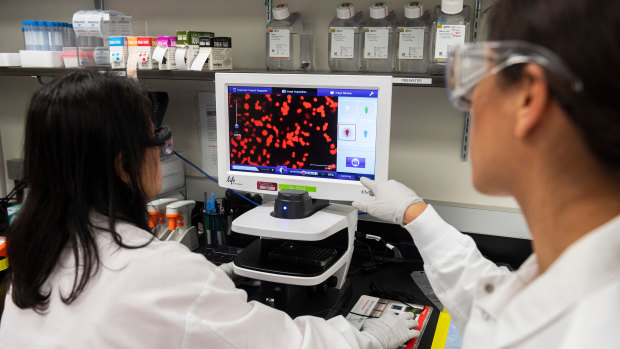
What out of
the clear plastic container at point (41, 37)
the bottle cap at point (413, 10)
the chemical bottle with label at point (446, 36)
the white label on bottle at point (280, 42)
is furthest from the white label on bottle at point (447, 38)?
the clear plastic container at point (41, 37)

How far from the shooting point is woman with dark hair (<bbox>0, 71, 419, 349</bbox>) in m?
0.80

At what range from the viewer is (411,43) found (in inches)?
56.5

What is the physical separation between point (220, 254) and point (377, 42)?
0.82 metres

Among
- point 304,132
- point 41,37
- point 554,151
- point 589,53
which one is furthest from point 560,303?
point 41,37

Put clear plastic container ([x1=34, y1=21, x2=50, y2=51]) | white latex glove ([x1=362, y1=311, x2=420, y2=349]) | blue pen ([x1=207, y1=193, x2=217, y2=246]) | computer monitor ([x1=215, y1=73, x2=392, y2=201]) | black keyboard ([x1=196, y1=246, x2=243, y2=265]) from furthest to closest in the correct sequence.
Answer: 1. clear plastic container ([x1=34, y1=21, x2=50, y2=51])
2. blue pen ([x1=207, y1=193, x2=217, y2=246])
3. black keyboard ([x1=196, y1=246, x2=243, y2=265])
4. computer monitor ([x1=215, y1=73, x2=392, y2=201])
5. white latex glove ([x1=362, y1=311, x2=420, y2=349])

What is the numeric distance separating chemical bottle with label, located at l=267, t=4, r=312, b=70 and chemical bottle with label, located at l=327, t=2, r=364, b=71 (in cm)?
14

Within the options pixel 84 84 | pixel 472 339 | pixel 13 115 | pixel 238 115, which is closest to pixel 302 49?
pixel 238 115

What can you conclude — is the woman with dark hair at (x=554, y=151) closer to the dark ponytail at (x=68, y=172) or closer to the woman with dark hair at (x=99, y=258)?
the woman with dark hair at (x=99, y=258)

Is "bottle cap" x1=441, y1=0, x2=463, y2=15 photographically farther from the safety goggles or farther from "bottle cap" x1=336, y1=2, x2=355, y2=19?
the safety goggles

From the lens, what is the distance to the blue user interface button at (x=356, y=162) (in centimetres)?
135

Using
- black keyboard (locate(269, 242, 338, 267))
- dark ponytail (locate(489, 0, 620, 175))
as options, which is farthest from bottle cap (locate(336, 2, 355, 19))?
dark ponytail (locate(489, 0, 620, 175))

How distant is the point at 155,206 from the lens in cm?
170

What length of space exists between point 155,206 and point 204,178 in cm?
33

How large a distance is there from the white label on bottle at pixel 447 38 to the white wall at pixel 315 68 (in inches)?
10.6
